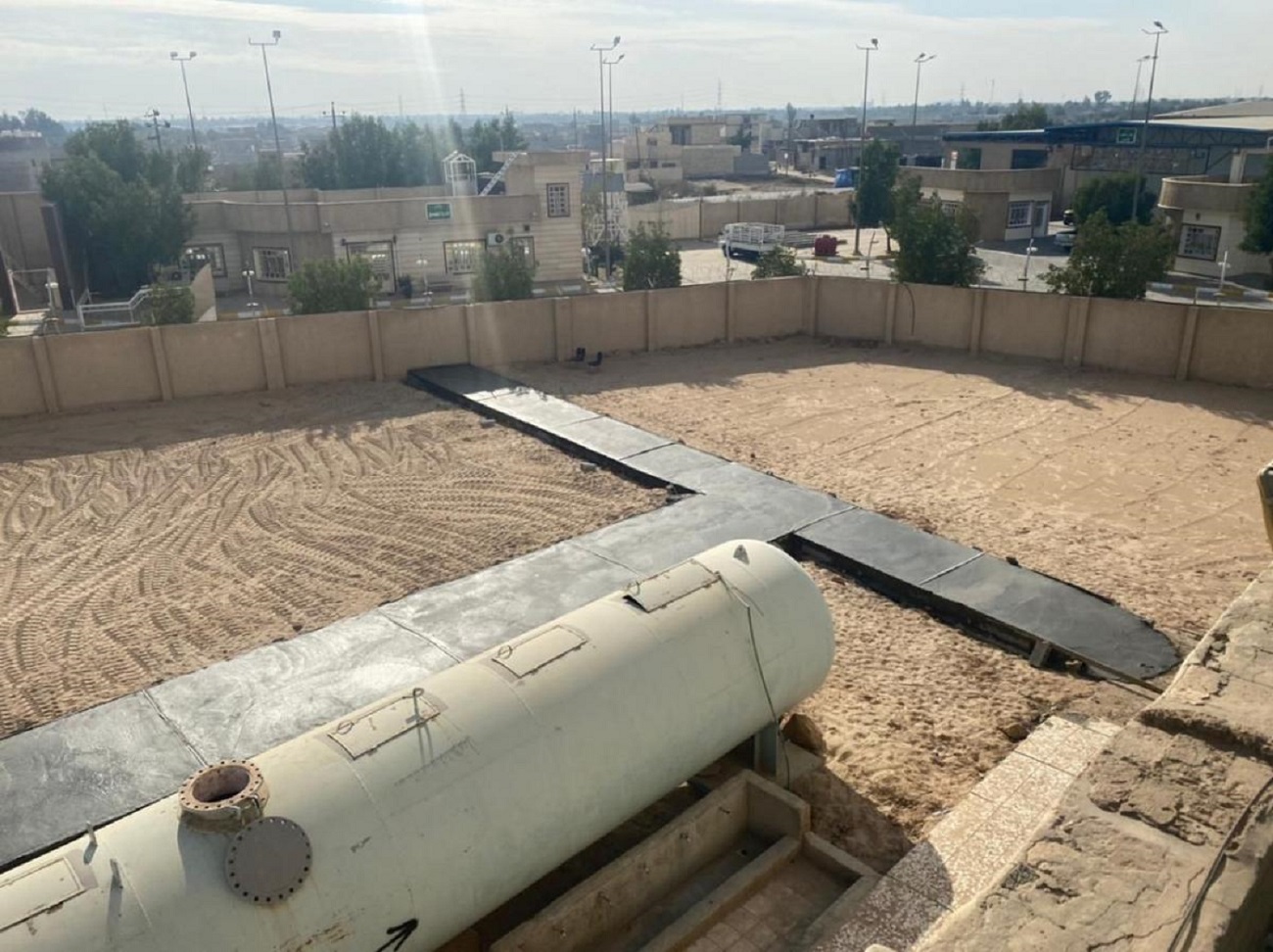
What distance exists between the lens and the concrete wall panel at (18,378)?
67.8 feet

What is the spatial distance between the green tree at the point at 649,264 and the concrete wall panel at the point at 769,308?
238 cm

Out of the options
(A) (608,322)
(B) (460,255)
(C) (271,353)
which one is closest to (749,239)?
(B) (460,255)

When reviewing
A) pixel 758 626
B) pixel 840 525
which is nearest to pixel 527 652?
pixel 758 626

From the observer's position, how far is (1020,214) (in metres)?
50.8

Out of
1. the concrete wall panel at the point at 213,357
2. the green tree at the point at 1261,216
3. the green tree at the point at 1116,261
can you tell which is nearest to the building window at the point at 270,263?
the concrete wall panel at the point at 213,357

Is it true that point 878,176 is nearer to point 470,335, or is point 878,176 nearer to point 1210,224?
point 1210,224

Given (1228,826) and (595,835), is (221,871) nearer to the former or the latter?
(595,835)

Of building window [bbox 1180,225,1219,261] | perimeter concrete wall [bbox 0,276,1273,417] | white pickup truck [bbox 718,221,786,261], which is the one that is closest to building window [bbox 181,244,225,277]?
perimeter concrete wall [bbox 0,276,1273,417]

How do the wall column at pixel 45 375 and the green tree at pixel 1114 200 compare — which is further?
the green tree at pixel 1114 200

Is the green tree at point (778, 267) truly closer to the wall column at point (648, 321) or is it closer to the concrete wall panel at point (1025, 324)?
the wall column at point (648, 321)

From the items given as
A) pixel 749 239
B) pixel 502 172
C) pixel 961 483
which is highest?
pixel 502 172

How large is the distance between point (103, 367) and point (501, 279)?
10.4 metres

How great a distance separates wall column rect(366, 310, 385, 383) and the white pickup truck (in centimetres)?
2724

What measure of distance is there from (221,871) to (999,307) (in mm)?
24193
